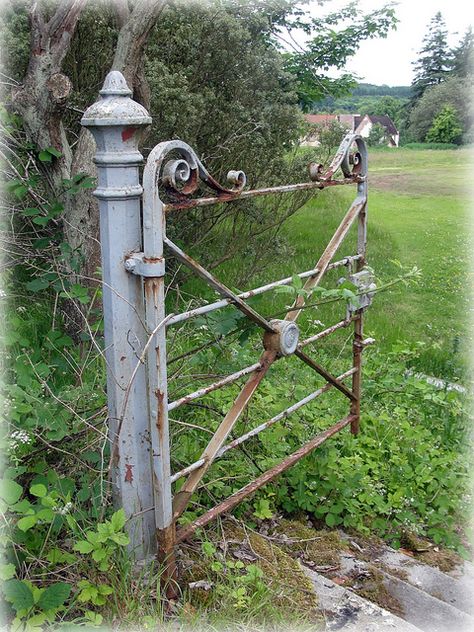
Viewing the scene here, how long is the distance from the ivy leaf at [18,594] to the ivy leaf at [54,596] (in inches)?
1.2

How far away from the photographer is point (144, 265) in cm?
195

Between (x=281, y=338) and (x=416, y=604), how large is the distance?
1.06 metres

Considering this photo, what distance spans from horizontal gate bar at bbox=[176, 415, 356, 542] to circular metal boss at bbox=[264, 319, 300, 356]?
0.49 metres

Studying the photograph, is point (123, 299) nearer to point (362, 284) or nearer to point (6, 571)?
point (6, 571)

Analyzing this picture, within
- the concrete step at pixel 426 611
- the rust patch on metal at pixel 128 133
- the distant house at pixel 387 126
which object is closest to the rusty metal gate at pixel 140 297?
the rust patch on metal at pixel 128 133

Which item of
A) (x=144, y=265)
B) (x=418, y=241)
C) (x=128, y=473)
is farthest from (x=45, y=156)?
(x=418, y=241)

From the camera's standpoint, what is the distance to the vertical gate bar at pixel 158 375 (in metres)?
1.91

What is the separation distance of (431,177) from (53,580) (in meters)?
15.7

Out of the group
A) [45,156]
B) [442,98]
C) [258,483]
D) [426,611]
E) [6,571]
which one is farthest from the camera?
[442,98]

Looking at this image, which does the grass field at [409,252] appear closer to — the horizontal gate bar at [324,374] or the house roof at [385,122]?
the horizontal gate bar at [324,374]

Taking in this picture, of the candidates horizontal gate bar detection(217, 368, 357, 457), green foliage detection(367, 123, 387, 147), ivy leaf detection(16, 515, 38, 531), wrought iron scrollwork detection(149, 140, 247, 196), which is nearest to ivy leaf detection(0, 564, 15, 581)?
ivy leaf detection(16, 515, 38, 531)

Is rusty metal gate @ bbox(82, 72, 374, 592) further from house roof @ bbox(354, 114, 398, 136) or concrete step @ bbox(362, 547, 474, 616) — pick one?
house roof @ bbox(354, 114, 398, 136)

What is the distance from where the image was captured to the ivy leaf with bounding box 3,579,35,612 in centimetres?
183

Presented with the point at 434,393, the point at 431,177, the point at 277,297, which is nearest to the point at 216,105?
the point at 277,297
